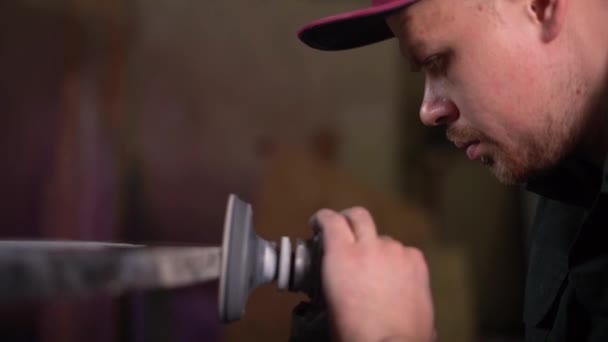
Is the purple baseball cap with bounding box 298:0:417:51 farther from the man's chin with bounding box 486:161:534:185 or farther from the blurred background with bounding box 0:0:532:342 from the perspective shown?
the blurred background with bounding box 0:0:532:342

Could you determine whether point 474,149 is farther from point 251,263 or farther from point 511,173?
point 251,263

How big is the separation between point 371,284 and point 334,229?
0.19 ft

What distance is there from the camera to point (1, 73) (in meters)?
1.87

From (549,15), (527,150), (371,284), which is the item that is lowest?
(371,284)

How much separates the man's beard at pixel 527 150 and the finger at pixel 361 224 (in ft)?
0.53

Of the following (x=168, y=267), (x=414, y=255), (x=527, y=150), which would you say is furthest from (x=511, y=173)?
(x=168, y=267)

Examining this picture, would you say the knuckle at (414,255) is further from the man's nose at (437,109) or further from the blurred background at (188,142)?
the blurred background at (188,142)

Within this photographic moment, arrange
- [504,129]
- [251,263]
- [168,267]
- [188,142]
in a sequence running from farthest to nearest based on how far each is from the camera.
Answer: [188,142] → [504,129] → [251,263] → [168,267]

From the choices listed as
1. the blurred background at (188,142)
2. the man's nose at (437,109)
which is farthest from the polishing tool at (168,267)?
the blurred background at (188,142)

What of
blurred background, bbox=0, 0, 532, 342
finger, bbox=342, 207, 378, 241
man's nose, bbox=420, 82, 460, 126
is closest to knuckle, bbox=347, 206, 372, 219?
finger, bbox=342, 207, 378, 241

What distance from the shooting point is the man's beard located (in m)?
0.69

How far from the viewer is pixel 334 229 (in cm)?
63

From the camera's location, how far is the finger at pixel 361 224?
633 millimetres

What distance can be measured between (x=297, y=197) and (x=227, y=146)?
0.90 ft
